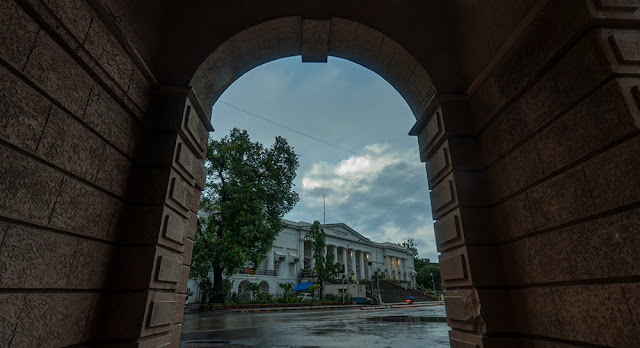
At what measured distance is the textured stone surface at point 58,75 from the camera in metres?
2.48

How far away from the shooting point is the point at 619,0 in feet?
8.55

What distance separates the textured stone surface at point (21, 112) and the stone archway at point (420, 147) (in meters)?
0.01

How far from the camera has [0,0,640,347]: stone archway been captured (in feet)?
7.82

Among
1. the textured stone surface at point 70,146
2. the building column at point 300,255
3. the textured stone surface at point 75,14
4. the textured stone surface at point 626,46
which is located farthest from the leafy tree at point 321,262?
the textured stone surface at point 626,46

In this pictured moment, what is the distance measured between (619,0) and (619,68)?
75cm

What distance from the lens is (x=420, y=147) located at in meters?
5.14

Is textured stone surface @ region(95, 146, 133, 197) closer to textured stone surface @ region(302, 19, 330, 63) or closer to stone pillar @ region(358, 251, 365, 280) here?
textured stone surface @ region(302, 19, 330, 63)

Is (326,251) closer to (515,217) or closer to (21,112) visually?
(515,217)

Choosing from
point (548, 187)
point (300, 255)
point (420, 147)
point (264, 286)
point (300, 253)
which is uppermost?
point (300, 253)

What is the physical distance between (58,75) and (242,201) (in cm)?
1875

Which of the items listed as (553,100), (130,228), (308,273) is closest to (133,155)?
(130,228)

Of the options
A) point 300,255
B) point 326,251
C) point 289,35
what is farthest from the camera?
point 326,251

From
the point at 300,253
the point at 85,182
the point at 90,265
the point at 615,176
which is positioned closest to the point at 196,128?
Result: the point at 85,182

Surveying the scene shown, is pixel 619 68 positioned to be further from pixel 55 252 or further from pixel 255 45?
pixel 55 252
